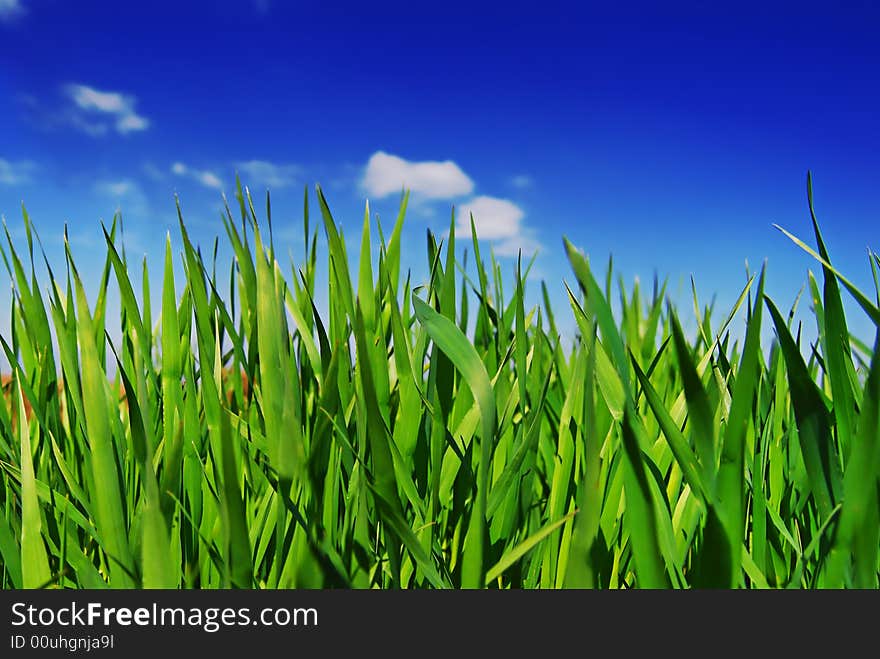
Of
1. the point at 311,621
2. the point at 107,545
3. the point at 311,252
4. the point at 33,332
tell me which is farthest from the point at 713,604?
the point at 33,332

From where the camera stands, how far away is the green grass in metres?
0.27

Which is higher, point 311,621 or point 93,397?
point 93,397

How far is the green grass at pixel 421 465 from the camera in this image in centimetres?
27

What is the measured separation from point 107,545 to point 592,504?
27 centimetres

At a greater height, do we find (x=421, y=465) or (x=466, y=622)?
→ (x=421, y=465)

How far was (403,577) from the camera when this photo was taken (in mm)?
374

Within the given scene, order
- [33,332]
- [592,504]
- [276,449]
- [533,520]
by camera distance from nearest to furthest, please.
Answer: [592,504] → [276,449] → [533,520] → [33,332]

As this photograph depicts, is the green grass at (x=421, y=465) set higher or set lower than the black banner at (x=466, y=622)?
higher

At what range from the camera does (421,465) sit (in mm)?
→ 448

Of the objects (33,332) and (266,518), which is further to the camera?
(33,332)

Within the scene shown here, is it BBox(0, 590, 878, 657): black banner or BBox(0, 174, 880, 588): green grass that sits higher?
BBox(0, 174, 880, 588): green grass

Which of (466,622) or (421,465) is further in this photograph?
(421,465)

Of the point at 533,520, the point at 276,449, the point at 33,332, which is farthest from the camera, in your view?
the point at 33,332

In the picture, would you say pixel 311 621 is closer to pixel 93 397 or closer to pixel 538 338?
pixel 93 397
